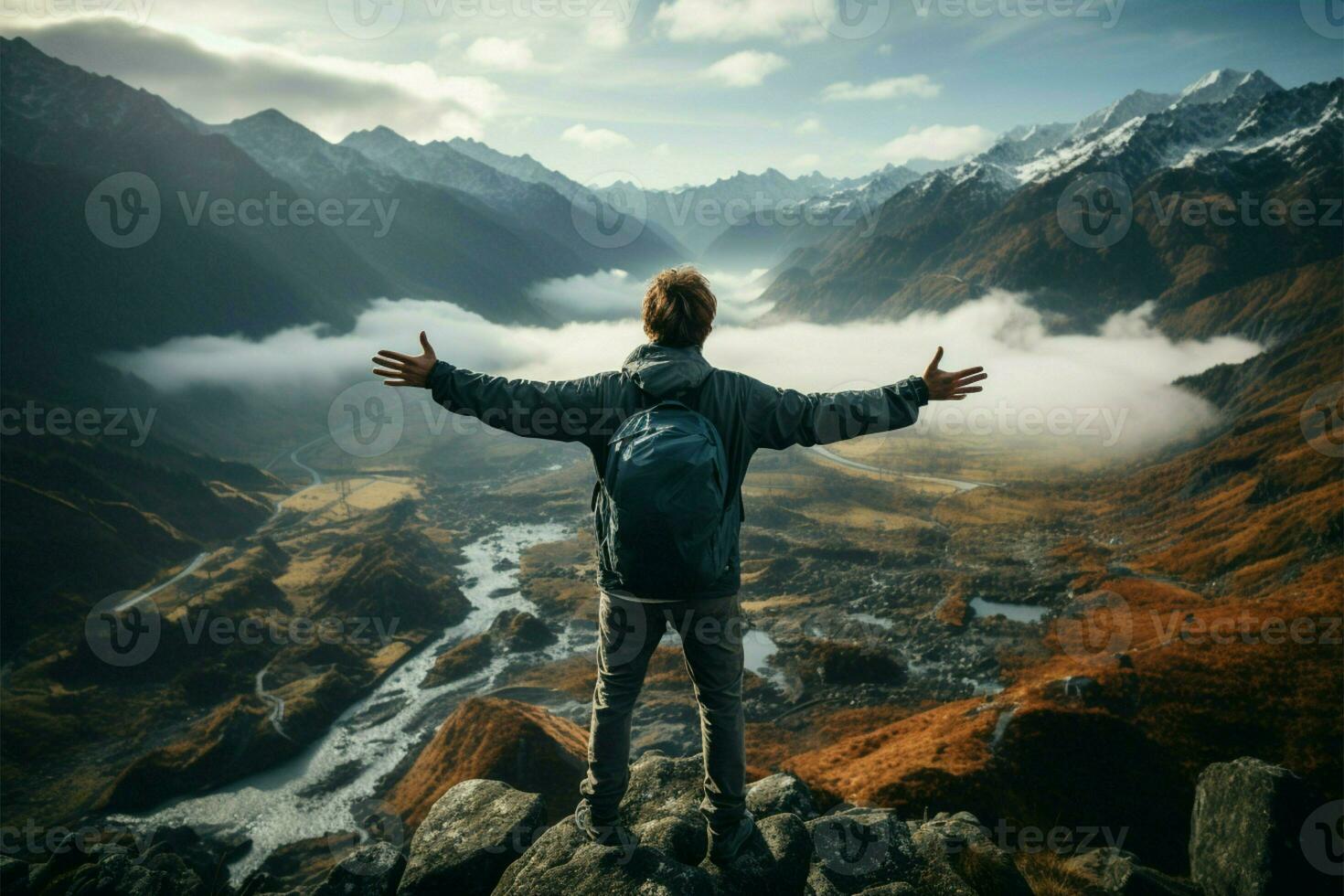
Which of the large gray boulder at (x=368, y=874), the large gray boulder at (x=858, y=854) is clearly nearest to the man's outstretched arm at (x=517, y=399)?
the large gray boulder at (x=858, y=854)

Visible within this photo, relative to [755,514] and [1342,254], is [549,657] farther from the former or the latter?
[1342,254]

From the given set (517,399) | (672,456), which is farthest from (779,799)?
(517,399)

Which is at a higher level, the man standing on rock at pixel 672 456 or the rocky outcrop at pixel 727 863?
the man standing on rock at pixel 672 456

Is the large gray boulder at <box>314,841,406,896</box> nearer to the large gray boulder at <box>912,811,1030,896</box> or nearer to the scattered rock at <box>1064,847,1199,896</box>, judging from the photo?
the large gray boulder at <box>912,811,1030,896</box>

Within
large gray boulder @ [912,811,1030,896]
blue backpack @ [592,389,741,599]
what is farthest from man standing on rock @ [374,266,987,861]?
large gray boulder @ [912,811,1030,896]

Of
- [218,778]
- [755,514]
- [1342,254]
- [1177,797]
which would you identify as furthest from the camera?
[1342,254]

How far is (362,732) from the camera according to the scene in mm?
58969

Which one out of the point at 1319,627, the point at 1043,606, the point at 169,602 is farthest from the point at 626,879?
the point at 169,602

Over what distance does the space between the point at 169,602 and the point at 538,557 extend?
51576mm

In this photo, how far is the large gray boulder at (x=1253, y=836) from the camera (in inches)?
391

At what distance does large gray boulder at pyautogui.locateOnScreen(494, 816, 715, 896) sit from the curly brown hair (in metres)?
4.66

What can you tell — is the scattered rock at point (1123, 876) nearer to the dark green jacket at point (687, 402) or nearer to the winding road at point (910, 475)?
the dark green jacket at point (687, 402)

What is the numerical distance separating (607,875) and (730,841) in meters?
1.19

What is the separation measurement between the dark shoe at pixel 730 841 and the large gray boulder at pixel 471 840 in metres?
3.31
